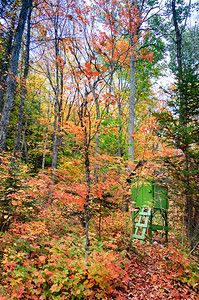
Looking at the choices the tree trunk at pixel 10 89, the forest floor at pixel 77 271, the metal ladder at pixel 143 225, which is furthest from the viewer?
the tree trunk at pixel 10 89

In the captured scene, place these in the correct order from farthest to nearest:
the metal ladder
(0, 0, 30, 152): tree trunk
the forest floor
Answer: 1. (0, 0, 30, 152): tree trunk
2. the metal ladder
3. the forest floor

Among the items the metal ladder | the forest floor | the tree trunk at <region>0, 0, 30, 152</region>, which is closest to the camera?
the forest floor

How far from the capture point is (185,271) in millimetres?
3818

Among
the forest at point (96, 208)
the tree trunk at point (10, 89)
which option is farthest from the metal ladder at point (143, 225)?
the tree trunk at point (10, 89)

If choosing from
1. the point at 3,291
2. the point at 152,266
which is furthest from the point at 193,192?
the point at 3,291

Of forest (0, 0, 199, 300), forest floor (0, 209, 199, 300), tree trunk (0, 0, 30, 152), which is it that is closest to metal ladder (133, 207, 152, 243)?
forest (0, 0, 199, 300)

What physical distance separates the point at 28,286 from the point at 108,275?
1425 millimetres

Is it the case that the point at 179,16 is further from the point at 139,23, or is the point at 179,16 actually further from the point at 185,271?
the point at 185,271

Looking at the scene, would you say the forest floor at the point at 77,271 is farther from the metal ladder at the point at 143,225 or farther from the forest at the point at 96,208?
the metal ladder at the point at 143,225

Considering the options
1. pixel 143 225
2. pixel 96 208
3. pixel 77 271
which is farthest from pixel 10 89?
pixel 143 225

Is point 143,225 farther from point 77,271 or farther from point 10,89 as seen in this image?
point 10,89

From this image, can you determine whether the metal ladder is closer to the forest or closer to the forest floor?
the forest

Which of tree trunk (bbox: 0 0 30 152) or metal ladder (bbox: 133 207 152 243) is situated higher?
tree trunk (bbox: 0 0 30 152)

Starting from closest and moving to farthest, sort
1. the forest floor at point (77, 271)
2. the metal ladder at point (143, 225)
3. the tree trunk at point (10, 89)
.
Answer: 1. the forest floor at point (77, 271)
2. the metal ladder at point (143, 225)
3. the tree trunk at point (10, 89)
